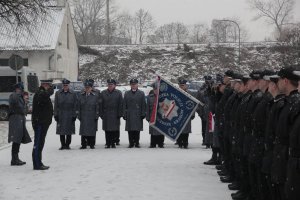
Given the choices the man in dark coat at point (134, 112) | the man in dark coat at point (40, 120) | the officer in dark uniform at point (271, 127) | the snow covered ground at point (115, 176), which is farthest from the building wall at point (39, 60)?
the officer in dark uniform at point (271, 127)

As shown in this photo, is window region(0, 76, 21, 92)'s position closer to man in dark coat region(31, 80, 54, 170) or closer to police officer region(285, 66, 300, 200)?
man in dark coat region(31, 80, 54, 170)

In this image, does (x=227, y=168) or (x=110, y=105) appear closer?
(x=227, y=168)

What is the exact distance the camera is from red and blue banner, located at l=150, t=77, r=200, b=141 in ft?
45.3

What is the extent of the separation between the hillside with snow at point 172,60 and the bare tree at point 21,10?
130ft

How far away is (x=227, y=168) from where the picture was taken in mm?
10117

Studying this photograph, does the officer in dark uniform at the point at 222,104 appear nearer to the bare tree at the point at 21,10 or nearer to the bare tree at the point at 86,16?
the bare tree at the point at 21,10

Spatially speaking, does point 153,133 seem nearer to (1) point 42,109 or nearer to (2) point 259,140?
(1) point 42,109

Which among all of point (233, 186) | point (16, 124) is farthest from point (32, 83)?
point (233, 186)

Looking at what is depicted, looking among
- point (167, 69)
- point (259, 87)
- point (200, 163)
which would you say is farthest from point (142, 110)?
point (167, 69)

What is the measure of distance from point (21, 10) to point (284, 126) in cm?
1450

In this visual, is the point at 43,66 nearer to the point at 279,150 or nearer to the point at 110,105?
the point at 110,105

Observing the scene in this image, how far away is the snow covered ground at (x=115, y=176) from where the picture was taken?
8.87 m

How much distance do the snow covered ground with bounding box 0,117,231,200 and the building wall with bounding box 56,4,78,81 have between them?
32454mm

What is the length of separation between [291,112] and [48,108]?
23.1ft
